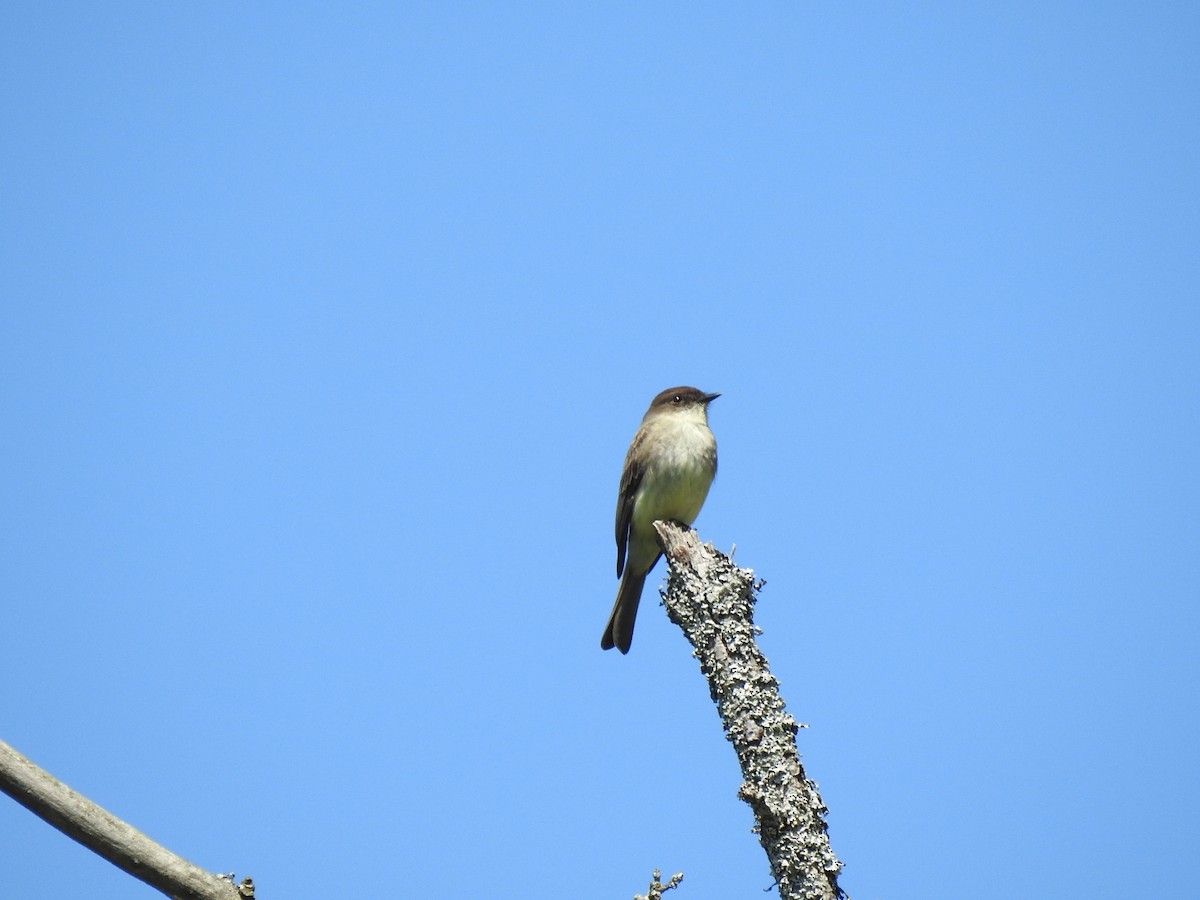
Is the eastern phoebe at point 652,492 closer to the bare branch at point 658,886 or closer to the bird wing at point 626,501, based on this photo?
the bird wing at point 626,501

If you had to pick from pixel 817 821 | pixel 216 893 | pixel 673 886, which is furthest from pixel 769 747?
pixel 216 893

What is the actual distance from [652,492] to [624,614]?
107 cm

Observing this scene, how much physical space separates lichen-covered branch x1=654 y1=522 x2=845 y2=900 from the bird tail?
3.11 meters

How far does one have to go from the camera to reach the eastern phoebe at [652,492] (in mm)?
9633

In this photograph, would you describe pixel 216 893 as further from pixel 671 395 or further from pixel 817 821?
pixel 671 395

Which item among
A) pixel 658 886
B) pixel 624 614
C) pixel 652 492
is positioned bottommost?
pixel 658 886

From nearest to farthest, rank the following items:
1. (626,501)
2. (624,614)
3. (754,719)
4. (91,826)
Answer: (91,826), (754,719), (624,614), (626,501)

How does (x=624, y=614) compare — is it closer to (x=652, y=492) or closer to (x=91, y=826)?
(x=652, y=492)

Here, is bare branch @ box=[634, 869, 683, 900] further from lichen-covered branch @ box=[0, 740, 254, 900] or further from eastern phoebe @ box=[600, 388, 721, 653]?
eastern phoebe @ box=[600, 388, 721, 653]

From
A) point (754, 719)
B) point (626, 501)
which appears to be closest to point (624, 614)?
point (626, 501)

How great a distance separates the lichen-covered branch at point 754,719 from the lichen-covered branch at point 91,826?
2413mm

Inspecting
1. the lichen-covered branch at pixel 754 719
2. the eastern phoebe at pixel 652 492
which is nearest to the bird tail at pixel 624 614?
the eastern phoebe at pixel 652 492

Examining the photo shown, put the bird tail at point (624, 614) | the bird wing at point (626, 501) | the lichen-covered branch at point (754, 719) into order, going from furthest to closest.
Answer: the bird wing at point (626, 501) → the bird tail at point (624, 614) → the lichen-covered branch at point (754, 719)

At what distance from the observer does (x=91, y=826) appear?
3537mm
